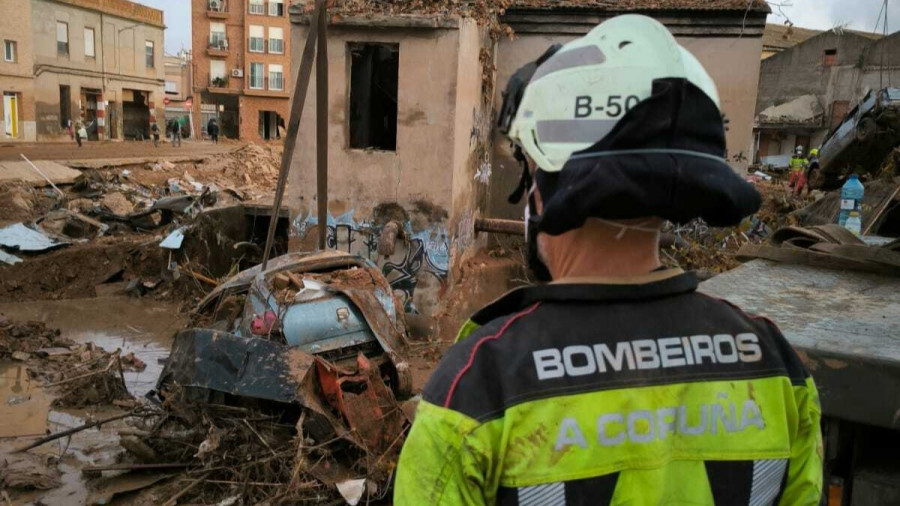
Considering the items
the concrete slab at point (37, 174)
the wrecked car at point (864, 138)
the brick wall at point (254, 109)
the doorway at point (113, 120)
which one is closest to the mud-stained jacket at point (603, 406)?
the wrecked car at point (864, 138)

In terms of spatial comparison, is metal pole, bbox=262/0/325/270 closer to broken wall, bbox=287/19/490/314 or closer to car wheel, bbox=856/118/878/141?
broken wall, bbox=287/19/490/314

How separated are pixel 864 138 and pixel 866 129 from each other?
20 centimetres

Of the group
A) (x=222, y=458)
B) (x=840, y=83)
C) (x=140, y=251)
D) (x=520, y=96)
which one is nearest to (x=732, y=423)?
(x=520, y=96)

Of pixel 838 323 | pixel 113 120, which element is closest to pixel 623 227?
pixel 838 323

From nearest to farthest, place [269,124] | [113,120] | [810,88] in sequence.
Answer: [810,88]
[113,120]
[269,124]

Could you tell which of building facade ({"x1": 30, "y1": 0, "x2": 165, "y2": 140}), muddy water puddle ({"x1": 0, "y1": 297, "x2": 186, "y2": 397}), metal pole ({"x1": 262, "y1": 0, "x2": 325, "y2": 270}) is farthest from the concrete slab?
building facade ({"x1": 30, "y1": 0, "x2": 165, "y2": 140})

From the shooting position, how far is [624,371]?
3.92 ft

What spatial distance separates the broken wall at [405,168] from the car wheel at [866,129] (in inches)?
261

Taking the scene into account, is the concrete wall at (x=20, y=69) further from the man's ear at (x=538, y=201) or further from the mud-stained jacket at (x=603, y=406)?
the mud-stained jacket at (x=603, y=406)

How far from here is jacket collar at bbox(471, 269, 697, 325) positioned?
1.21m

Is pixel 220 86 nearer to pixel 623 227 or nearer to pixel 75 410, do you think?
pixel 75 410

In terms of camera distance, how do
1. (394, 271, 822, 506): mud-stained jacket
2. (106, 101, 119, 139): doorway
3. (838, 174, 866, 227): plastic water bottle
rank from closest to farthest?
1. (394, 271, 822, 506): mud-stained jacket
2. (838, 174, 866, 227): plastic water bottle
3. (106, 101, 119, 139): doorway

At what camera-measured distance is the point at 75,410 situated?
8102 mm

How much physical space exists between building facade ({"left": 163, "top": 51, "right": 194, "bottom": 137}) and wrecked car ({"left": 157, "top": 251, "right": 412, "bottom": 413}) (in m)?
62.4
